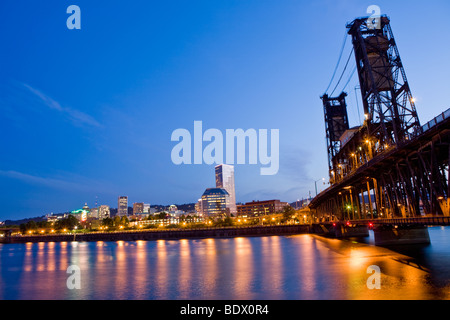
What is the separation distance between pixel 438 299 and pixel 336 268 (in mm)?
18947

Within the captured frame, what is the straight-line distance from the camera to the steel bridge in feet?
104

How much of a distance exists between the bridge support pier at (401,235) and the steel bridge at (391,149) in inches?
176

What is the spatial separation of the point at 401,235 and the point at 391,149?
2874cm

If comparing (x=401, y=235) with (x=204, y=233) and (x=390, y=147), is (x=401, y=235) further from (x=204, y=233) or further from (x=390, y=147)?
(x=204, y=233)

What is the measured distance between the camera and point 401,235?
59.2 metres

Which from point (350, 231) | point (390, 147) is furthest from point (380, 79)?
point (350, 231)

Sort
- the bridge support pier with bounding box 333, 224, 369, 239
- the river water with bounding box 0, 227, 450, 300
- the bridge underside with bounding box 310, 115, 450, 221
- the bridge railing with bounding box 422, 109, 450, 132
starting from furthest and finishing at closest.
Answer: the bridge support pier with bounding box 333, 224, 369, 239
the bridge underside with bounding box 310, 115, 450, 221
the river water with bounding box 0, 227, 450, 300
the bridge railing with bounding box 422, 109, 450, 132

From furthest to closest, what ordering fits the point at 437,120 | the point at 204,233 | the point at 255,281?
the point at 204,233
the point at 255,281
the point at 437,120

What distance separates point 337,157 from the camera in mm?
100000

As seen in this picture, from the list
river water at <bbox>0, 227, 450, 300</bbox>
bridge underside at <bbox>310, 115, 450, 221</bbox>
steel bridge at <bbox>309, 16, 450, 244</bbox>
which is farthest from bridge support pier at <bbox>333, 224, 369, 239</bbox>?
river water at <bbox>0, 227, 450, 300</bbox>

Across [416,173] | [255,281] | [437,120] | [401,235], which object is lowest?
[255,281]

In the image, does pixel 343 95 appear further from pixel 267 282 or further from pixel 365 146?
pixel 267 282

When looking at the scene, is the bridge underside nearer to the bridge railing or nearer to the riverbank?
the bridge railing

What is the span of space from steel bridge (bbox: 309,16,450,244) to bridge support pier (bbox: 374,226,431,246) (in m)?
4.47
